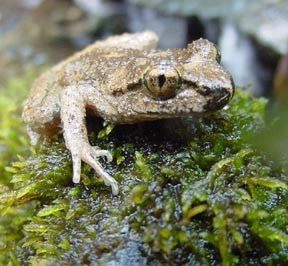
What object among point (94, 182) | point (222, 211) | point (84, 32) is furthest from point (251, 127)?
point (84, 32)

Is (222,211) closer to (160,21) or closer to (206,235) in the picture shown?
(206,235)

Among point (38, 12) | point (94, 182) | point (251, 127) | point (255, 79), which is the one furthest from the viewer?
point (38, 12)

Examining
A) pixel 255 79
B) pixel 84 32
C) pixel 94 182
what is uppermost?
pixel 84 32

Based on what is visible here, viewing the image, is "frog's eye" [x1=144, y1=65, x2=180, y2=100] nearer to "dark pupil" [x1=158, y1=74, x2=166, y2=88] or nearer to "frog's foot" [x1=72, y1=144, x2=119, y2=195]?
"dark pupil" [x1=158, y1=74, x2=166, y2=88]

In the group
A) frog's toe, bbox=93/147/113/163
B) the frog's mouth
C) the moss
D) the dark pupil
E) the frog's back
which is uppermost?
the frog's back

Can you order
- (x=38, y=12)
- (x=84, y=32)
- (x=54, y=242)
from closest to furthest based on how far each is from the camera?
(x=54, y=242) → (x=84, y=32) → (x=38, y=12)

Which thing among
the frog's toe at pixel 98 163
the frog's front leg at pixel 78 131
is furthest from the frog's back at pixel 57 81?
the frog's toe at pixel 98 163

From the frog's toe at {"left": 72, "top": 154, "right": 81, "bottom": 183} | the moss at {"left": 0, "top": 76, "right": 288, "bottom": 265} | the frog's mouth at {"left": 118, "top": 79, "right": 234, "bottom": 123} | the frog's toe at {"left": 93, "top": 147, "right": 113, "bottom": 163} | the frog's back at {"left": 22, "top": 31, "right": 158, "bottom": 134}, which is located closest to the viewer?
the moss at {"left": 0, "top": 76, "right": 288, "bottom": 265}

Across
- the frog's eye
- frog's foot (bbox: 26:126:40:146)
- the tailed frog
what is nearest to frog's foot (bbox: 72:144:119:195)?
the tailed frog
